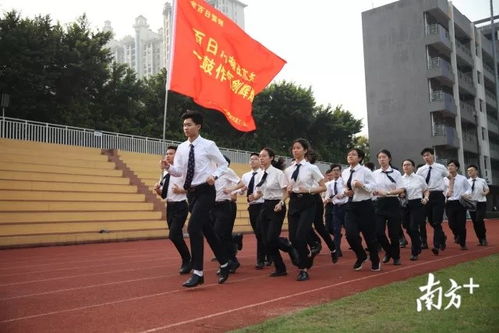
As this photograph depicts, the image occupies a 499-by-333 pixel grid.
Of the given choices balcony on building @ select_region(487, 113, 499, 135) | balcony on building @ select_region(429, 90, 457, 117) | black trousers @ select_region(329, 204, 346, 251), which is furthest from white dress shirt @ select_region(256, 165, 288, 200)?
balcony on building @ select_region(487, 113, 499, 135)

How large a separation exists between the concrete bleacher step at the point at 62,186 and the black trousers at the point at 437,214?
11016 mm

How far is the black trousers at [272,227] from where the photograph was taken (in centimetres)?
682

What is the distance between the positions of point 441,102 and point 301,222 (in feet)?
105

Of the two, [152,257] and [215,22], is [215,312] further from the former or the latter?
[215,22]

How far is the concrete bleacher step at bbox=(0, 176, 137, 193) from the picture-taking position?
14.7 m

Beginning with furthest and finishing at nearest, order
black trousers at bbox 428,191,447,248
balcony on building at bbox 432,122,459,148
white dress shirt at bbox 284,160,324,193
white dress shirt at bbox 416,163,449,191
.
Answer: balcony on building at bbox 432,122,459,148, white dress shirt at bbox 416,163,449,191, black trousers at bbox 428,191,447,248, white dress shirt at bbox 284,160,324,193

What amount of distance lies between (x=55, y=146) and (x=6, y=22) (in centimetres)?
1240

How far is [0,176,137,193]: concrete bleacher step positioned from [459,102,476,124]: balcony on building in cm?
2958

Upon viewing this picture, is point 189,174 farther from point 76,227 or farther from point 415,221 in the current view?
point 76,227

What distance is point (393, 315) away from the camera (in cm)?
409

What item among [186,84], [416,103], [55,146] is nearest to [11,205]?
[55,146]

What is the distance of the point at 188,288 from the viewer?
232 inches

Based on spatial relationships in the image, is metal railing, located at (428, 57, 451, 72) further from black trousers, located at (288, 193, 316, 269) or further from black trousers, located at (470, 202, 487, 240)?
black trousers, located at (288, 193, 316, 269)

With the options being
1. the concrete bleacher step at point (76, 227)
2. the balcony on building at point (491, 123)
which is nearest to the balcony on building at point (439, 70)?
the balcony on building at point (491, 123)
